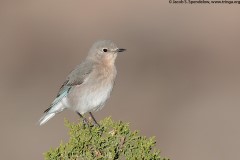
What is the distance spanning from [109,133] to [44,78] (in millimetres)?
13859

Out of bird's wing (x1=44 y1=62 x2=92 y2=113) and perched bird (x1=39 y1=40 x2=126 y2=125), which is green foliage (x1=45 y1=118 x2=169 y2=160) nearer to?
perched bird (x1=39 y1=40 x2=126 y2=125)

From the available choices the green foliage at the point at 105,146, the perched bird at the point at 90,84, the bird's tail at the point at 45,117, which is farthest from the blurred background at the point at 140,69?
the green foliage at the point at 105,146

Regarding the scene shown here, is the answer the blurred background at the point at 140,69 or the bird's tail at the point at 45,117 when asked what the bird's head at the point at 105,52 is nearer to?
the bird's tail at the point at 45,117

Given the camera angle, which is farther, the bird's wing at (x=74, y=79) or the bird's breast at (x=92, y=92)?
the bird's wing at (x=74, y=79)

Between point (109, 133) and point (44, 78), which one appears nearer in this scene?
point (109, 133)

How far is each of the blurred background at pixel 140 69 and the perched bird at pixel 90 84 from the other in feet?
20.6

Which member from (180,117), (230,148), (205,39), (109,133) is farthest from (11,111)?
(109,133)

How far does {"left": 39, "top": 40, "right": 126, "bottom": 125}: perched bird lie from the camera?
9.81 metres

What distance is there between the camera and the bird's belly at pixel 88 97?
9.72m

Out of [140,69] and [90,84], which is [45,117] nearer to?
[90,84]

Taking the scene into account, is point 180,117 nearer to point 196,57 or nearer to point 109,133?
point 196,57

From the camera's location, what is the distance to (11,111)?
18531mm

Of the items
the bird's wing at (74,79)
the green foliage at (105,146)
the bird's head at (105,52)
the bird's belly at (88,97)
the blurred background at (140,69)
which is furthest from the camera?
the blurred background at (140,69)

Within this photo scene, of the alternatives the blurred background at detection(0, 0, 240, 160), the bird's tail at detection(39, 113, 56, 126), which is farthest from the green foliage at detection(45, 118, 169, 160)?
the blurred background at detection(0, 0, 240, 160)
